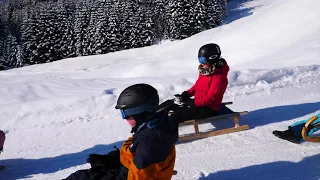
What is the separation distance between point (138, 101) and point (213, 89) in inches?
106

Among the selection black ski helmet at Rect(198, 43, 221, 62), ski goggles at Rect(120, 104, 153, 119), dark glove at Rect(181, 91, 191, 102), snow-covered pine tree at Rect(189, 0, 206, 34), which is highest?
snow-covered pine tree at Rect(189, 0, 206, 34)

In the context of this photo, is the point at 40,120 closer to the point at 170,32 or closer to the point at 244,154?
the point at 244,154

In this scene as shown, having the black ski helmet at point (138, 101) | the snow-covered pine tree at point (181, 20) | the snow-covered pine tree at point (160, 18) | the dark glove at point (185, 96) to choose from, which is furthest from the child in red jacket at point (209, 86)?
the snow-covered pine tree at point (160, 18)

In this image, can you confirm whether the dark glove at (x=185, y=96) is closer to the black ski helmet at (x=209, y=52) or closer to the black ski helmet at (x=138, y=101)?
the black ski helmet at (x=209, y=52)

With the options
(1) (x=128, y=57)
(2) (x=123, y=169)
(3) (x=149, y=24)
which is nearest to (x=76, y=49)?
(3) (x=149, y=24)

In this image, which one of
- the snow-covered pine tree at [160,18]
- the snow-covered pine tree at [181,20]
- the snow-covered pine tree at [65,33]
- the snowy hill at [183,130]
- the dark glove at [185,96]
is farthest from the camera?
the snow-covered pine tree at [160,18]

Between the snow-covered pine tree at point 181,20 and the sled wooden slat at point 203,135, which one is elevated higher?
the snow-covered pine tree at point 181,20

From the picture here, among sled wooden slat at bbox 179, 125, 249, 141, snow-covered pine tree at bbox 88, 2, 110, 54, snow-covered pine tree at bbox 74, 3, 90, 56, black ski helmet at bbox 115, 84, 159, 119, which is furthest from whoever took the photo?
snow-covered pine tree at bbox 74, 3, 90, 56

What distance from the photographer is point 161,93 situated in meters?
7.91

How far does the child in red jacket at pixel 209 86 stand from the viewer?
540 cm

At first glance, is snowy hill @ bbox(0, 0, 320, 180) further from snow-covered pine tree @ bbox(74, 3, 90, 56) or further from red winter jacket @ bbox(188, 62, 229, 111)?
snow-covered pine tree @ bbox(74, 3, 90, 56)

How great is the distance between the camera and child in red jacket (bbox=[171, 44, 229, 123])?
5.40 m

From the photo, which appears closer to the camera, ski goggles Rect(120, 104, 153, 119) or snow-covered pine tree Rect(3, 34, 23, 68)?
ski goggles Rect(120, 104, 153, 119)

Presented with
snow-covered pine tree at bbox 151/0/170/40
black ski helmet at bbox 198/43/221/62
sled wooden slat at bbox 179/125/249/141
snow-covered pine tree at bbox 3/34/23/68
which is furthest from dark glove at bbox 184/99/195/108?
snow-covered pine tree at bbox 3/34/23/68
